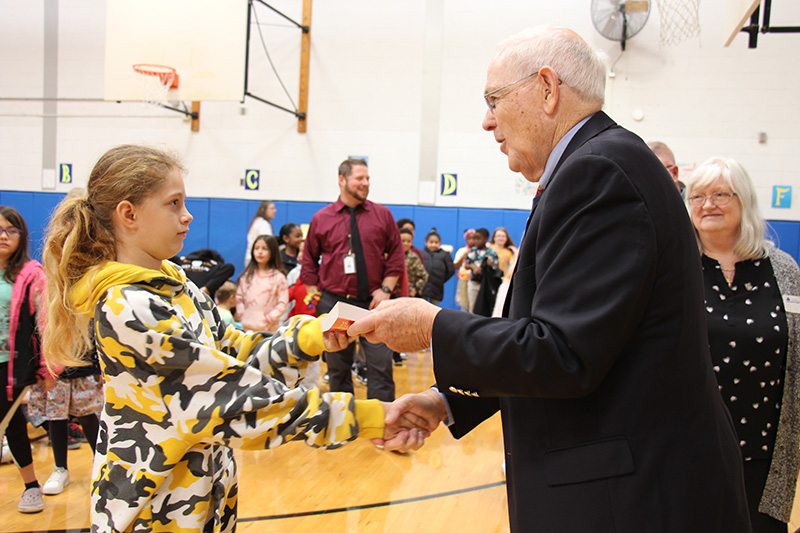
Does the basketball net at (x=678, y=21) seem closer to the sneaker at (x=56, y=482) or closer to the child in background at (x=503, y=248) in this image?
the child in background at (x=503, y=248)

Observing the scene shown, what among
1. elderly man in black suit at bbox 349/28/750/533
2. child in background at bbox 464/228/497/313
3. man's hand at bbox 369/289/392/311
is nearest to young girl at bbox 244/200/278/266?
child in background at bbox 464/228/497/313

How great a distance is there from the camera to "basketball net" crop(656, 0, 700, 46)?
355 inches

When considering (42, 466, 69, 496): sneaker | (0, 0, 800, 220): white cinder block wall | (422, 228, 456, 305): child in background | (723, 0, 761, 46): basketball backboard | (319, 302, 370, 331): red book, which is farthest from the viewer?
(0, 0, 800, 220): white cinder block wall

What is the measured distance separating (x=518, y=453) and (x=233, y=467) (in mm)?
929

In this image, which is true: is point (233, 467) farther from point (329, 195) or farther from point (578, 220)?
point (329, 195)

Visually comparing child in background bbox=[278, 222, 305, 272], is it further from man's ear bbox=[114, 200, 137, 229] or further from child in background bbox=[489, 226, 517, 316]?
man's ear bbox=[114, 200, 137, 229]

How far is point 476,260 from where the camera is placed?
27.4 feet

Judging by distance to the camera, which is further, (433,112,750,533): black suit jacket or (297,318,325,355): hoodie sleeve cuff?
(297,318,325,355): hoodie sleeve cuff

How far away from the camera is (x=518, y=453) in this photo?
4.14 feet

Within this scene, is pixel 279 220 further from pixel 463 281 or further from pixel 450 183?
pixel 463 281

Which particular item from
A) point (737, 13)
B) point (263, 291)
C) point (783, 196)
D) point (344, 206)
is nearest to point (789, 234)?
point (783, 196)

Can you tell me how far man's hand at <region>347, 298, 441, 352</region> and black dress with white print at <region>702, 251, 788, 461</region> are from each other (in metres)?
1.40

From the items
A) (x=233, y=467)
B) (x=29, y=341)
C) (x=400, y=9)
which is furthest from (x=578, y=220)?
(x=400, y=9)

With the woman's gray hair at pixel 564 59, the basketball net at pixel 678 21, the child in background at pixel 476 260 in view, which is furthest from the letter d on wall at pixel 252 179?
the woman's gray hair at pixel 564 59
